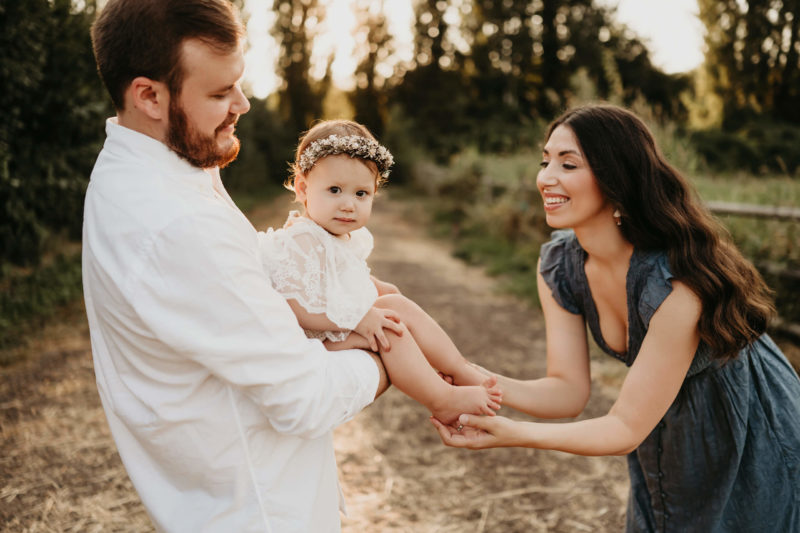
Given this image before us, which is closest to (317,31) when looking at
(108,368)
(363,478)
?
(363,478)

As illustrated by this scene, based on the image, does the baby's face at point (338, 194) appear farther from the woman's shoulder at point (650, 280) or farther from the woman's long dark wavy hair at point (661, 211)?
the woman's shoulder at point (650, 280)

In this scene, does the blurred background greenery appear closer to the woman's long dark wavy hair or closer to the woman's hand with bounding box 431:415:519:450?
the woman's long dark wavy hair

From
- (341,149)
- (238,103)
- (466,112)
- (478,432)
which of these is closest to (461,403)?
(478,432)

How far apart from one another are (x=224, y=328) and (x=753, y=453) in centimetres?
194

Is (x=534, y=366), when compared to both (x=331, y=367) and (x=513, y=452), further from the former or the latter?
(x=331, y=367)

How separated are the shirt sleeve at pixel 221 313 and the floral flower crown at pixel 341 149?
738 mm

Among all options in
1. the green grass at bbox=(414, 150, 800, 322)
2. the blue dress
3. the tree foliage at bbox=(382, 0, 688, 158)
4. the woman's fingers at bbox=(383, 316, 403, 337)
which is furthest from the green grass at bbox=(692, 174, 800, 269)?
the tree foliage at bbox=(382, 0, 688, 158)

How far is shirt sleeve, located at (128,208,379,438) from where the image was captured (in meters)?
1.26

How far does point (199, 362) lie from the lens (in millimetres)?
1298

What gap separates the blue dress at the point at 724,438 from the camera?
6.93ft

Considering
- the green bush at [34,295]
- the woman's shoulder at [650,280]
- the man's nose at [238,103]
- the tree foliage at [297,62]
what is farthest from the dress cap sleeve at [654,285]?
the tree foliage at [297,62]

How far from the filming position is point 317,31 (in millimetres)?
25609

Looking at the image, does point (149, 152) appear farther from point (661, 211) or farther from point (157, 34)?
point (661, 211)

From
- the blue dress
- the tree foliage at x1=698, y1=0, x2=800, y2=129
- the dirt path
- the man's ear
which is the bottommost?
the dirt path
